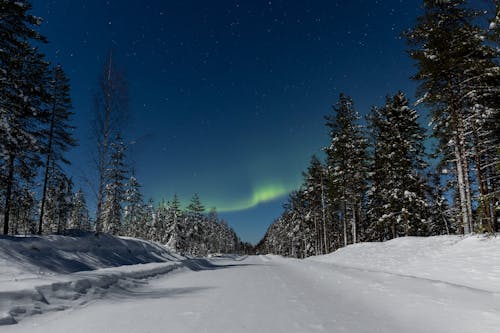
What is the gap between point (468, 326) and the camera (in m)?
3.98

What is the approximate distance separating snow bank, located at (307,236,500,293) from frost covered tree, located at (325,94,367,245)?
10.4m

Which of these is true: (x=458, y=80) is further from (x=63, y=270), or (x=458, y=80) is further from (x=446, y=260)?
(x=63, y=270)

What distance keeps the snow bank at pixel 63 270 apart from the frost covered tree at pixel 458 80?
51.0ft

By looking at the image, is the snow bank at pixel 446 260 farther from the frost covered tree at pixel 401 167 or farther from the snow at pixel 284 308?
the frost covered tree at pixel 401 167

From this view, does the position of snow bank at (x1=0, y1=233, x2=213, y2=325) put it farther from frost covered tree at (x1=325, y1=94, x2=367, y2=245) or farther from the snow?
frost covered tree at (x1=325, y1=94, x2=367, y2=245)

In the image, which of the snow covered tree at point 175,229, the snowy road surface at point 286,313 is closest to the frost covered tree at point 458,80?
the snowy road surface at point 286,313

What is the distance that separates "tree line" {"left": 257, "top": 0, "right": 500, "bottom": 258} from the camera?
14039 millimetres

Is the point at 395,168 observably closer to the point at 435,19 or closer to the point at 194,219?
the point at 435,19

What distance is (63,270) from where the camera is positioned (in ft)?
37.6

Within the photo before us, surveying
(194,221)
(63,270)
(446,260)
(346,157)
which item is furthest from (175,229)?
(446,260)

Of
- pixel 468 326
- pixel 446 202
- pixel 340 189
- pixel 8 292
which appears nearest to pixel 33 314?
pixel 8 292

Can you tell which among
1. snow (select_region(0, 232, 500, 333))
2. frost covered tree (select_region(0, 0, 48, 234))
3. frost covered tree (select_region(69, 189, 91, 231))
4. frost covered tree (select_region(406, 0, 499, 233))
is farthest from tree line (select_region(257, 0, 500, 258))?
frost covered tree (select_region(69, 189, 91, 231))

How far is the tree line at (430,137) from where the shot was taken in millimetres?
14039

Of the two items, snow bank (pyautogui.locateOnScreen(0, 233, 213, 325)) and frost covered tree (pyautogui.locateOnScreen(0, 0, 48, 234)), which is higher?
frost covered tree (pyautogui.locateOnScreen(0, 0, 48, 234))
